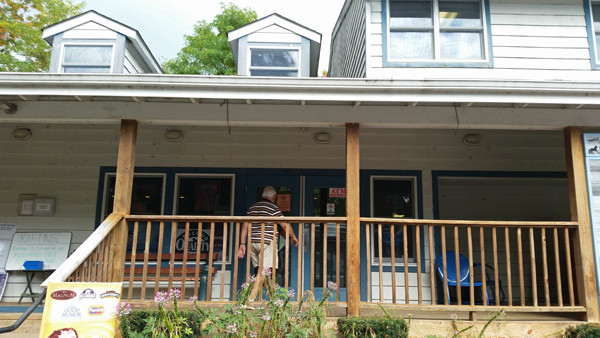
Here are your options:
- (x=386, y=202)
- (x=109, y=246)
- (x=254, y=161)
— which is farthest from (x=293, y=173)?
(x=109, y=246)

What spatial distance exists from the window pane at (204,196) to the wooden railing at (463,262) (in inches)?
77.2

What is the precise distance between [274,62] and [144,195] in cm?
292

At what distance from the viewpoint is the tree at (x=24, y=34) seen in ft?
45.9

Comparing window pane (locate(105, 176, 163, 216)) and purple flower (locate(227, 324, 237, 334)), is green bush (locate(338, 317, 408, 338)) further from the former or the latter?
window pane (locate(105, 176, 163, 216))

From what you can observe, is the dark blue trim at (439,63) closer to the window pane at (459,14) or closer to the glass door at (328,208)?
the window pane at (459,14)

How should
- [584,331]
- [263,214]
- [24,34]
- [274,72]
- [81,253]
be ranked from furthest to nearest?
[24,34], [274,72], [263,214], [584,331], [81,253]

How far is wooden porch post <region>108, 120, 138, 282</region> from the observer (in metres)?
4.12

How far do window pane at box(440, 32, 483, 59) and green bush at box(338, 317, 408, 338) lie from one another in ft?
12.9

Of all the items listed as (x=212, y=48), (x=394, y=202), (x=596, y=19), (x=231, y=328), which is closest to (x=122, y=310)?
(x=231, y=328)

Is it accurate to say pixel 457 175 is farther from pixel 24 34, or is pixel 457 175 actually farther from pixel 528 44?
pixel 24 34

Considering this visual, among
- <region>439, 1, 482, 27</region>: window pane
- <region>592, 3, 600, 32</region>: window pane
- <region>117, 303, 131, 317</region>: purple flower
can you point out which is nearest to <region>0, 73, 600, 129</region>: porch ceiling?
<region>117, 303, 131, 317</region>: purple flower

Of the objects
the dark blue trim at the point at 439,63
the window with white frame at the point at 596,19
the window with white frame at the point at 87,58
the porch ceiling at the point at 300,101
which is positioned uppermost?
the window with white frame at the point at 596,19

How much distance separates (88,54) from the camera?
7031 mm

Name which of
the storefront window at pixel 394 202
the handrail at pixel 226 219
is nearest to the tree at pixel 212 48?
the storefront window at pixel 394 202
